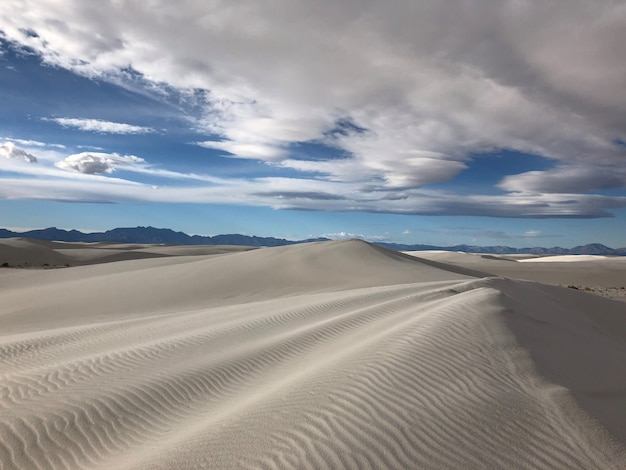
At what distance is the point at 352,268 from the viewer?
74.5ft

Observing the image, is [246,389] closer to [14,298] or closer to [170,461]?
[170,461]

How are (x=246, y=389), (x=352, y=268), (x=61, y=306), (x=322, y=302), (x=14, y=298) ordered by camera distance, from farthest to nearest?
(x=352, y=268)
(x=14, y=298)
(x=61, y=306)
(x=322, y=302)
(x=246, y=389)

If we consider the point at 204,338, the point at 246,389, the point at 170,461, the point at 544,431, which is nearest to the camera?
the point at 170,461

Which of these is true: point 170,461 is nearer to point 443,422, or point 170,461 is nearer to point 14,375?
point 443,422

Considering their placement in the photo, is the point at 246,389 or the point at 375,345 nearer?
the point at 246,389

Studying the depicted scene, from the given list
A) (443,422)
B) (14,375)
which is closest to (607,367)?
(443,422)

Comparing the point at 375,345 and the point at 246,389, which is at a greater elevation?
the point at 375,345

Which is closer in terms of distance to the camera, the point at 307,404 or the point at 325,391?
the point at 307,404

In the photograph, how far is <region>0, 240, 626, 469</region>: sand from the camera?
3.72 metres

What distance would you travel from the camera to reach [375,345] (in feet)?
20.3

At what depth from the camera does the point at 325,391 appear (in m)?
4.59

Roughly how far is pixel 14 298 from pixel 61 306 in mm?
3651

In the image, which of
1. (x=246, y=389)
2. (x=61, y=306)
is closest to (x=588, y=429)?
(x=246, y=389)

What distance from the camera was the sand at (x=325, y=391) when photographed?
3719 millimetres
